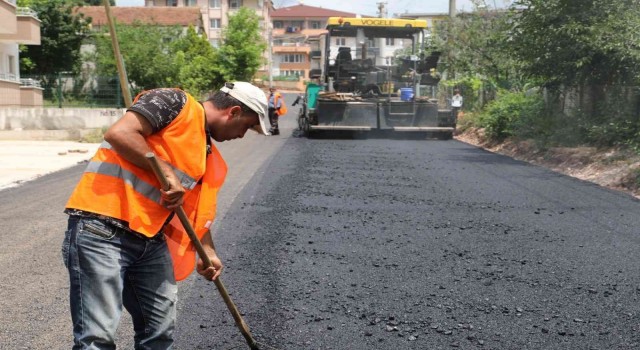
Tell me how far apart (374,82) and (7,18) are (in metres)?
12.5

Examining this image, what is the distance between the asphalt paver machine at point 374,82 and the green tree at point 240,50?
27.5 metres

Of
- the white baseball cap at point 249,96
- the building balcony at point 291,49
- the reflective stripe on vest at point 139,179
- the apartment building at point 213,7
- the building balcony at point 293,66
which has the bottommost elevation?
the reflective stripe on vest at point 139,179

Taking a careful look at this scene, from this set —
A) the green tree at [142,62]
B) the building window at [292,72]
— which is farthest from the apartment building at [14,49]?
the building window at [292,72]

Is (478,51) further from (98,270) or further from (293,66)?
(293,66)

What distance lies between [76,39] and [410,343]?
114 ft

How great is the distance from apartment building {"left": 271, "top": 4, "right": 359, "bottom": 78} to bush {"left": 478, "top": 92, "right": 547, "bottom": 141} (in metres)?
70.7

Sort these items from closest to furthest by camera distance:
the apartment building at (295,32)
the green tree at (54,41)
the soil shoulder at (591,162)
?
the soil shoulder at (591,162)
the green tree at (54,41)
the apartment building at (295,32)

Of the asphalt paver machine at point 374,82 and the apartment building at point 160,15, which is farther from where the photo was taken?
the apartment building at point 160,15

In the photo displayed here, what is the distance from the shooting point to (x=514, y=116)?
60.2 ft

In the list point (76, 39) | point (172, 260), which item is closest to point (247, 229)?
point (172, 260)

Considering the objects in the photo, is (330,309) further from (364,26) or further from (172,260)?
(364,26)

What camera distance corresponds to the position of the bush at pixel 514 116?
1734 cm

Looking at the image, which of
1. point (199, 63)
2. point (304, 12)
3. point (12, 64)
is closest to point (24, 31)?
point (12, 64)

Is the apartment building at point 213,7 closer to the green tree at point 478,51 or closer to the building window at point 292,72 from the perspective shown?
the building window at point 292,72
